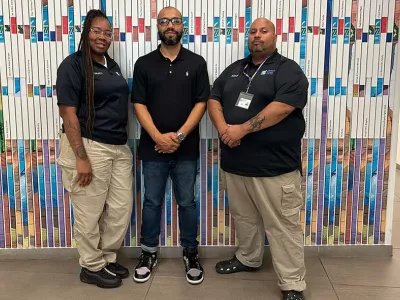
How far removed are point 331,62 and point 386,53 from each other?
0.37 m

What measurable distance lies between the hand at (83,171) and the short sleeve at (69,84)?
325mm

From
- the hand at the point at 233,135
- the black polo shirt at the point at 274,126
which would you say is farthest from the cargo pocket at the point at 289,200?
the hand at the point at 233,135

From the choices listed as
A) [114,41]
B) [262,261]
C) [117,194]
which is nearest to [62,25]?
[114,41]

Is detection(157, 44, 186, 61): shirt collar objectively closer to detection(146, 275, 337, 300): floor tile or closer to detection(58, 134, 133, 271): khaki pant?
detection(58, 134, 133, 271): khaki pant

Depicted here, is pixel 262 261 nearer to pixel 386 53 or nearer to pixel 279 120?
pixel 279 120

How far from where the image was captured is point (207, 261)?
121 inches

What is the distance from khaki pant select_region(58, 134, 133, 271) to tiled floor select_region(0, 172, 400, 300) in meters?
0.23

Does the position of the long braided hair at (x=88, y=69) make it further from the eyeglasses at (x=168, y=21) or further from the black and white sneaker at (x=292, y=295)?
the black and white sneaker at (x=292, y=295)

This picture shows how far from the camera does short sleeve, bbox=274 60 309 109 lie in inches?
91.1

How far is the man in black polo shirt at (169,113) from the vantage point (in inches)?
104

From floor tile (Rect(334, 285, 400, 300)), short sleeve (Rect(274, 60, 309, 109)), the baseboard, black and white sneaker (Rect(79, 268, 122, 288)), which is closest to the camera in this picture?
short sleeve (Rect(274, 60, 309, 109))

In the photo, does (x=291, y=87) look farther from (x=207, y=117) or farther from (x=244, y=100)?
(x=207, y=117)

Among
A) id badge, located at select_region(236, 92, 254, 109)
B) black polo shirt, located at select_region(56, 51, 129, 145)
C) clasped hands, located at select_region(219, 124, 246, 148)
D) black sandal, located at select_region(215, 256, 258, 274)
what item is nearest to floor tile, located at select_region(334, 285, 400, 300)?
black sandal, located at select_region(215, 256, 258, 274)

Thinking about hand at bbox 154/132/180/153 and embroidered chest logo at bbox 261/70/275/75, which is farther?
hand at bbox 154/132/180/153
